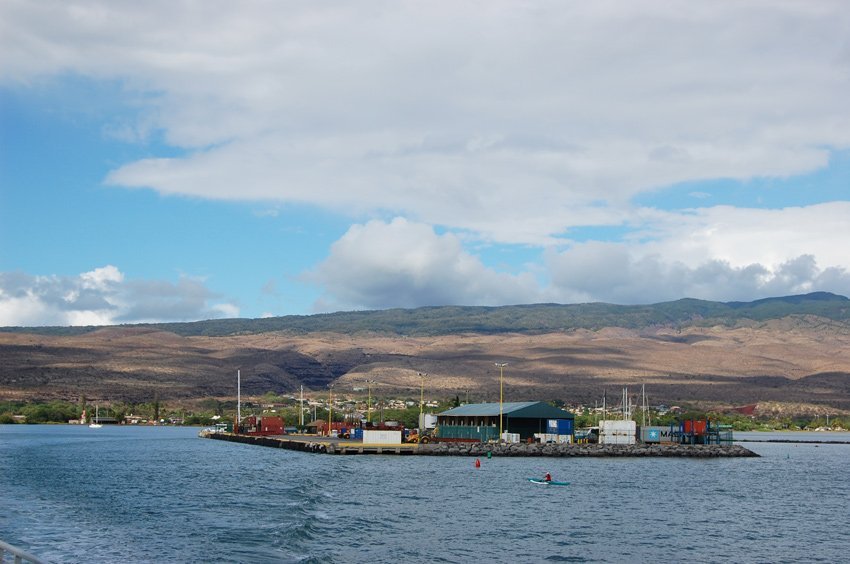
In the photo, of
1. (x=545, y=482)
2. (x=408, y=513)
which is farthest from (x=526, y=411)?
(x=408, y=513)

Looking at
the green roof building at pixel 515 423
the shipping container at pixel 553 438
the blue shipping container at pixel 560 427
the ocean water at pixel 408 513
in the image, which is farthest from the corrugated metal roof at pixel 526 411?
the ocean water at pixel 408 513

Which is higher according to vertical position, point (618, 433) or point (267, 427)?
point (618, 433)

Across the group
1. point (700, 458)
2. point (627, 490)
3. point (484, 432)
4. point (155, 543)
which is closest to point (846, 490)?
point (627, 490)

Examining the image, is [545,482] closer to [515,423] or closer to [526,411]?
[526,411]

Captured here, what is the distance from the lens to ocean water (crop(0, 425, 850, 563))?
148 feet

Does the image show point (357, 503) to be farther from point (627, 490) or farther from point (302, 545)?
point (627, 490)

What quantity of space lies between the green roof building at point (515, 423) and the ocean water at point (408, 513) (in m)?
25.7

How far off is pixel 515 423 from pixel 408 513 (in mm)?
75132

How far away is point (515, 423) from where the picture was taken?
132m

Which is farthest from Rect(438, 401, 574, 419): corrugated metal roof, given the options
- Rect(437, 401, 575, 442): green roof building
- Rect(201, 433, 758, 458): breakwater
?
Rect(201, 433, 758, 458): breakwater

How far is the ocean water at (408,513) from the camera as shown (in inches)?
1774

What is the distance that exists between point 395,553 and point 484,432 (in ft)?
287

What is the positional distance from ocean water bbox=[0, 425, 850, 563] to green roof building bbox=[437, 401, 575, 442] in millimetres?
25666

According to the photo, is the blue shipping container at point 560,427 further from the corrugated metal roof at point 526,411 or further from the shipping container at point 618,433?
the shipping container at point 618,433
